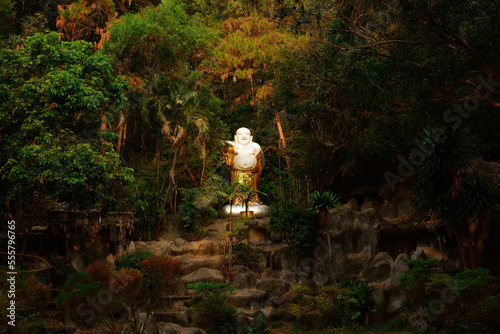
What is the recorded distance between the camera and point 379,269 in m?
13.9

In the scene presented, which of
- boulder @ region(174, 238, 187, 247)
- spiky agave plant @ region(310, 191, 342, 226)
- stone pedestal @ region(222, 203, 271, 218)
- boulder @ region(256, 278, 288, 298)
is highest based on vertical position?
stone pedestal @ region(222, 203, 271, 218)

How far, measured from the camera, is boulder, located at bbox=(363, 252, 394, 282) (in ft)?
45.4

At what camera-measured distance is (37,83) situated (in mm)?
12188

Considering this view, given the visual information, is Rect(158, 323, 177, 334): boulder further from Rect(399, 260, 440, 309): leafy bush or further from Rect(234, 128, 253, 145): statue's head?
Rect(234, 128, 253, 145): statue's head

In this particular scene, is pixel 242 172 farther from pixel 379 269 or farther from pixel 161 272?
pixel 161 272

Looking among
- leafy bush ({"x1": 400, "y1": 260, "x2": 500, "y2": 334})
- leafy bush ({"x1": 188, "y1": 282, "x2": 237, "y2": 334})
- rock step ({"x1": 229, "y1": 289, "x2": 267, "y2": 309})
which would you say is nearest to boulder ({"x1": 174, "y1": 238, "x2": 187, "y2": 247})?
rock step ({"x1": 229, "y1": 289, "x2": 267, "y2": 309})

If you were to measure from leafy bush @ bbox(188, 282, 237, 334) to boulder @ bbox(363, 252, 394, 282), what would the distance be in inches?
164

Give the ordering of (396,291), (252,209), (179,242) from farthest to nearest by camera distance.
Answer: (252,209) → (179,242) → (396,291)

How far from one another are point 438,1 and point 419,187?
4.81 meters

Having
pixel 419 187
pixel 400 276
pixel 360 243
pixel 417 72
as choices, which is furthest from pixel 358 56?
pixel 360 243

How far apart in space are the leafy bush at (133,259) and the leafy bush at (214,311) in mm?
3226

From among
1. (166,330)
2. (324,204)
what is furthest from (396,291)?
(166,330)

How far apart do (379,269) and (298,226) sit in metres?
2.72

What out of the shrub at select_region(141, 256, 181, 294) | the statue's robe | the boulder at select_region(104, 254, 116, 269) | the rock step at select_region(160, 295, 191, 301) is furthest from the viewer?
the statue's robe
